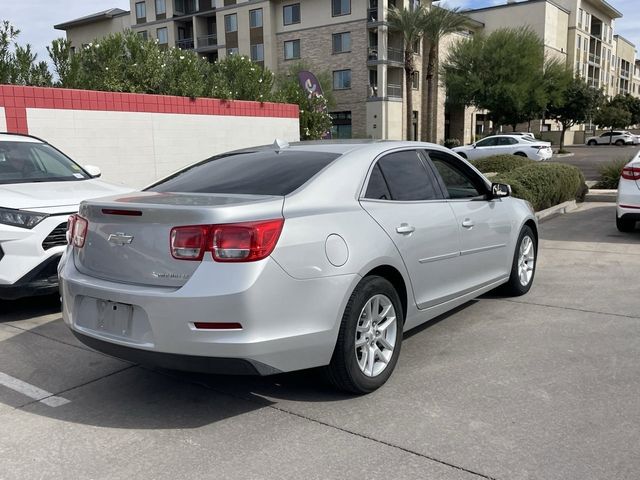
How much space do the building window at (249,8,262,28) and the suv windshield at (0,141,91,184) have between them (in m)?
46.8

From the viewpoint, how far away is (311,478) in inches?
117

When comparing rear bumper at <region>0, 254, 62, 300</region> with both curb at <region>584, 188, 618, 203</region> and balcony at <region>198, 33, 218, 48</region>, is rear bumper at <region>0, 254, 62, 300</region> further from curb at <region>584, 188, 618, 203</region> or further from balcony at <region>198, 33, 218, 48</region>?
balcony at <region>198, 33, 218, 48</region>

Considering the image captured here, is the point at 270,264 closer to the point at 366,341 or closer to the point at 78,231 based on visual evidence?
the point at 366,341

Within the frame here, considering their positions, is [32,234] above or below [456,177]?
below

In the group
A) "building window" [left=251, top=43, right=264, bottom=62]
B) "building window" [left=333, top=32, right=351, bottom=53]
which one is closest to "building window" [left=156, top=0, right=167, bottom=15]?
"building window" [left=251, top=43, right=264, bottom=62]

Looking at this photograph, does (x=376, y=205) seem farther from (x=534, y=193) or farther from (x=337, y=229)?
(x=534, y=193)

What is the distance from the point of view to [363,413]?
3.66 meters

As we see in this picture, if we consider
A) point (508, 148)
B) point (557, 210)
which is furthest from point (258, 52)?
point (557, 210)

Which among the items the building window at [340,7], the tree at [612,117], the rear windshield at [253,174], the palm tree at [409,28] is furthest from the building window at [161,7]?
the rear windshield at [253,174]

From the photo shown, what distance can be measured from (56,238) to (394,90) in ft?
148

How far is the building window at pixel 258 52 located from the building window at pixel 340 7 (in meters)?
7.00

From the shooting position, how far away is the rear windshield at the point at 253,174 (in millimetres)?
3931

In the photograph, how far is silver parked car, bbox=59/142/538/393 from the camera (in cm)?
328

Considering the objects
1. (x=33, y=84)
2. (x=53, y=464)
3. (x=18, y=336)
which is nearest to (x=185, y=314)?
(x=53, y=464)
